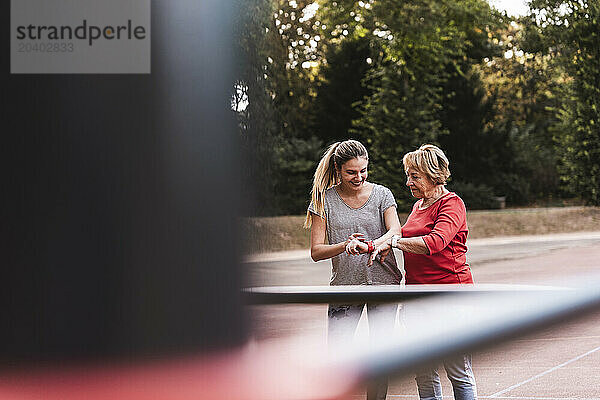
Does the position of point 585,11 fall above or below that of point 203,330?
above

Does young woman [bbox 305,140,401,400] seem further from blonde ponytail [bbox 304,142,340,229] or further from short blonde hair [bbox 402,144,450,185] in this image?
short blonde hair [bbox 402,144,450,185]

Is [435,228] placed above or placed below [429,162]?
below

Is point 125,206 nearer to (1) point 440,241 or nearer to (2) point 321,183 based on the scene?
(1) point 440,241

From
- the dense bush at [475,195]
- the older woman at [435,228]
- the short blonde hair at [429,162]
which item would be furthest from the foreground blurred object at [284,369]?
the dense bush at [475,195]

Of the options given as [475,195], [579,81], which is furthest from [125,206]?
[475,195]

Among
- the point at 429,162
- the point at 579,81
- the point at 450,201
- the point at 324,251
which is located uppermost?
the point at 579,81

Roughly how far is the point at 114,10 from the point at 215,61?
59 mm

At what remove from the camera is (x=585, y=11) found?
19938 mm

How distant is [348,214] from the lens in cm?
240

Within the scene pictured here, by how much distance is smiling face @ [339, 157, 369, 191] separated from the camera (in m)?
2.22

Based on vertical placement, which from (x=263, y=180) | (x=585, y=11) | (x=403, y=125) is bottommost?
(x=263, y=180)

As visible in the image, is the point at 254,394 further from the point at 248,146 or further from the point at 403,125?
the point at 403,125

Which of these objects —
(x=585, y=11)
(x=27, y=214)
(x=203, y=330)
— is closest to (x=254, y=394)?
(x=203, y=330)

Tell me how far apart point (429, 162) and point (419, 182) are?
0.07 metres
